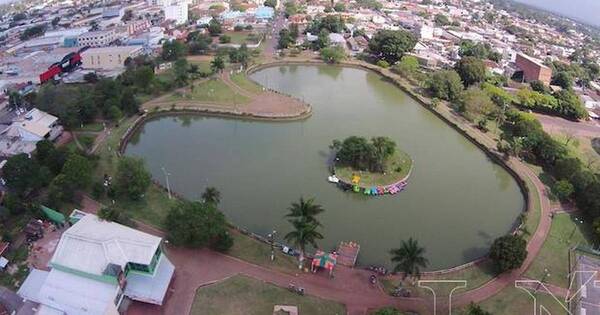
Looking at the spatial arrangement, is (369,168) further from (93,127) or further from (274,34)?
(274,34)

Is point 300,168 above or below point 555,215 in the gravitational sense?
below

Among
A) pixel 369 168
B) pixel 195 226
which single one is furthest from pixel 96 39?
pixel 195 226

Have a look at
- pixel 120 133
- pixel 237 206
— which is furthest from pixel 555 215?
pixel 120 133

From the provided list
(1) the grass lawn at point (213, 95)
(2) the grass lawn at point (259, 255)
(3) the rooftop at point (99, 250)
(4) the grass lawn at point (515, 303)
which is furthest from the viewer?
(1) the grass lawn at point (213, 95)

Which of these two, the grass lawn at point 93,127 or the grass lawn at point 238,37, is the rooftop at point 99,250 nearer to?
the grass lawn at point 93,127

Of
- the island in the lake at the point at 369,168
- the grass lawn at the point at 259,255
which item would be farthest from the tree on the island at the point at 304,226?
the island in the lake at the point at 369,168

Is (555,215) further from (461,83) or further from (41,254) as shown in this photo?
(41,254)

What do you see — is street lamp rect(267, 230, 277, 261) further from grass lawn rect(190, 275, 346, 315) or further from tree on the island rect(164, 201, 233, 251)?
tree on the island rect(164, 201, 233, 251)
